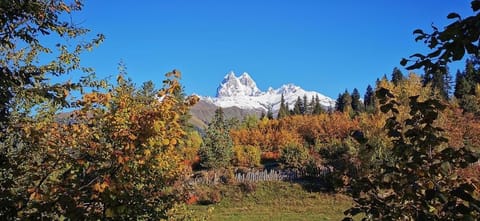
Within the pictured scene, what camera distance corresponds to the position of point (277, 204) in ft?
108

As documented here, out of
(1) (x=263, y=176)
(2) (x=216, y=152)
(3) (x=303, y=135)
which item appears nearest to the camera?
(1) (x=263, y=176)

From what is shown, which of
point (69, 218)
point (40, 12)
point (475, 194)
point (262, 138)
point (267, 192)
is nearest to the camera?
point (475, 194)

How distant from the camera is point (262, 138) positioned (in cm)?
6588

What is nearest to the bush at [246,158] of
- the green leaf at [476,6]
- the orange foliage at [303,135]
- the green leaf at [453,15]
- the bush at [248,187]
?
the orange foliage at [303,135]

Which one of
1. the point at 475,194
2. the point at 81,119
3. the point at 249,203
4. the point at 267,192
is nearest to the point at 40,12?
the point at 81,119

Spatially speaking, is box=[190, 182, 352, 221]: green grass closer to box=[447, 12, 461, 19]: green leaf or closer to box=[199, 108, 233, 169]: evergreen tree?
box=[199, 108, 233, 169]: evergreen tree

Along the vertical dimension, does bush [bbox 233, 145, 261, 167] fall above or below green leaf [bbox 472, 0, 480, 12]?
above

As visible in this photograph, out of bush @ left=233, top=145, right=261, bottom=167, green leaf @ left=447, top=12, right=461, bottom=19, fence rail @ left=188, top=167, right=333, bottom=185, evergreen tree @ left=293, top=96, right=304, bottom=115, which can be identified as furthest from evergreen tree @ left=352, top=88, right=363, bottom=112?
green leaf @ left=447, top=12, right=461, bottom=19

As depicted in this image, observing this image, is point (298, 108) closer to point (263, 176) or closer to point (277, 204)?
point (263, 176)

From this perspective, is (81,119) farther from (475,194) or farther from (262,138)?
(262,138)

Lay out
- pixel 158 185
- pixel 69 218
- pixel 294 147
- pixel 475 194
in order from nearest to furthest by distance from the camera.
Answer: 1. pixel 475 194
2. pixel 69 218
3. pixel 158 185
4. pixel 294 147

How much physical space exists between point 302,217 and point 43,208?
24.6m

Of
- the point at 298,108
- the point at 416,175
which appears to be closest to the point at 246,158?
the point at 416,175

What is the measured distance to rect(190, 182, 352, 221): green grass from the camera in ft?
91.1
